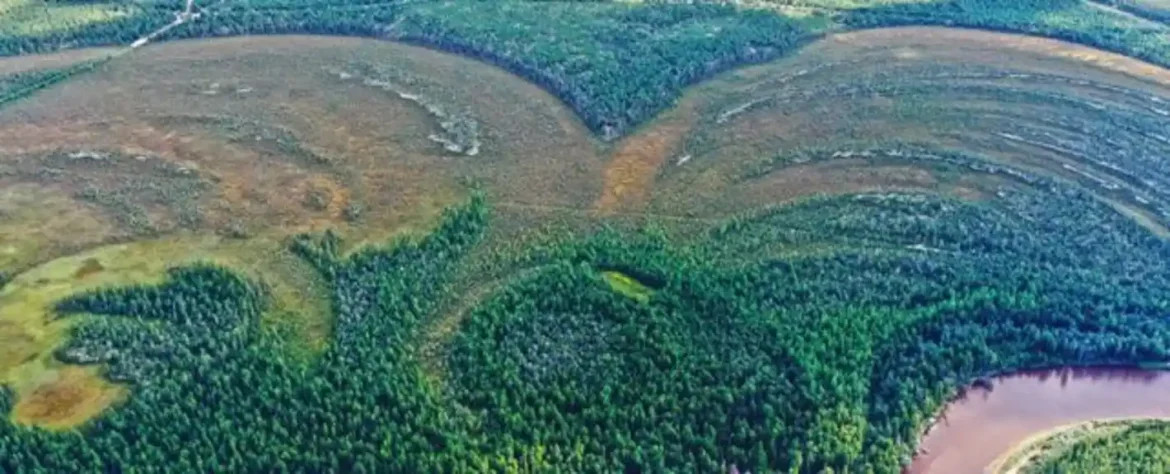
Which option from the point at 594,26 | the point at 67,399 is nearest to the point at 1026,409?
the point at 67,399

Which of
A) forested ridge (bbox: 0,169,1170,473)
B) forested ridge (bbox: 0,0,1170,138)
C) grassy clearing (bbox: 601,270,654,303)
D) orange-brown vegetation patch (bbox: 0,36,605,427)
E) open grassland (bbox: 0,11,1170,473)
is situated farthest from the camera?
forested ridge (bbox: 0,0,1170,138)

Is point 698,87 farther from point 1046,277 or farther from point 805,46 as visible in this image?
point 1046,277

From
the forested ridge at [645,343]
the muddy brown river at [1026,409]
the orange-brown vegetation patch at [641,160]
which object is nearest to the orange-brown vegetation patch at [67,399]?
the forested ridge at [645,343]

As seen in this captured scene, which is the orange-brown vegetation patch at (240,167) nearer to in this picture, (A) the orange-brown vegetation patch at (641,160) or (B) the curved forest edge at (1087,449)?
(A) the orange-brown vegetation patch at (641,160)

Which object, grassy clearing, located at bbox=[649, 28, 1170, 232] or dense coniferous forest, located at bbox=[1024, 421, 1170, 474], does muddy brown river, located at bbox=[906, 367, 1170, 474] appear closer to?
dense coniferous forest, located at bbox=[1024, 421, 1170, 474]

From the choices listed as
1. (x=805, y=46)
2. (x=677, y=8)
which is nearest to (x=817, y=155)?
(x=805, y=46)

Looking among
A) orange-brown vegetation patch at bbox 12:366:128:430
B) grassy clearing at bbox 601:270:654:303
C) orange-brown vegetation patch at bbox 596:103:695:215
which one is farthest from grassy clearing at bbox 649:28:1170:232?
orange-brown vegetation patch at bbox 12:366:128:430
